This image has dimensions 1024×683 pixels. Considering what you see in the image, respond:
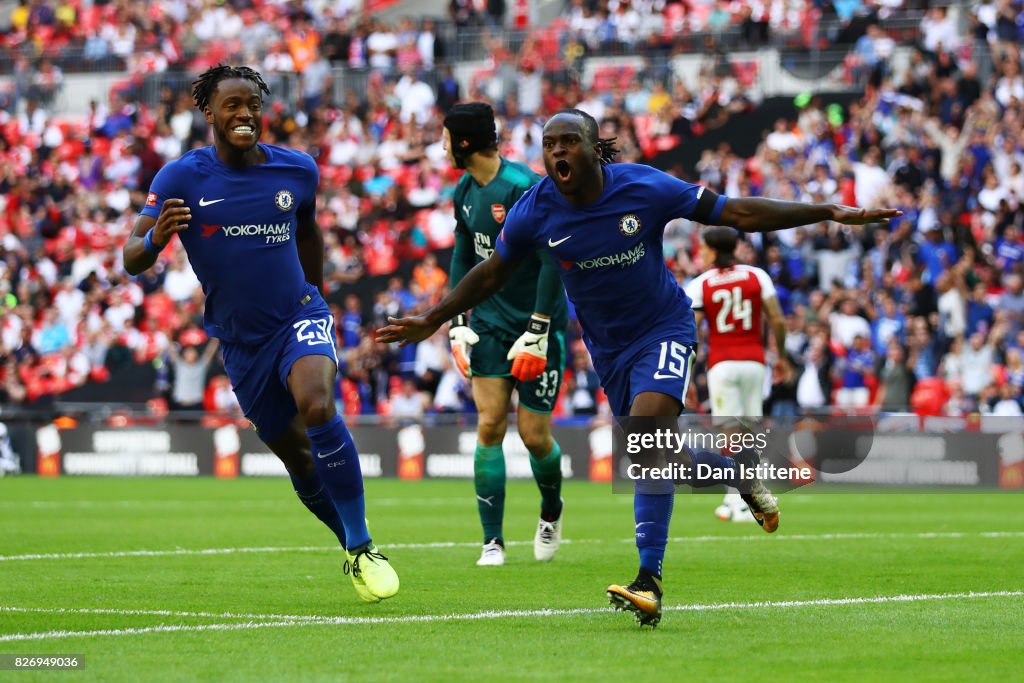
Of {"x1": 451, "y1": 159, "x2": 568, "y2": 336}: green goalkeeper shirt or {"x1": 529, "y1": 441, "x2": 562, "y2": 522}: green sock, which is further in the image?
{"x1": 529, "y1": 441, "x2": 562, "y2": 522}: green sock

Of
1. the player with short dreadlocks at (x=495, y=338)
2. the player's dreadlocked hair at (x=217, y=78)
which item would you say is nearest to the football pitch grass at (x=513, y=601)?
the player with short dreadlocks at (x=495, y=338)

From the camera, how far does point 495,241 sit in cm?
1127

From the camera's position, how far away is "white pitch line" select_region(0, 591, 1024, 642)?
25.2 ft

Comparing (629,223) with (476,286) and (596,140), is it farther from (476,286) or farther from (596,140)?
(476,286)

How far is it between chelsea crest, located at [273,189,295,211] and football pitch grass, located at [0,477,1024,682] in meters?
2.09

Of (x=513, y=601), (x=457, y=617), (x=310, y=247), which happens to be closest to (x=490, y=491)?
(x=513, y=601)

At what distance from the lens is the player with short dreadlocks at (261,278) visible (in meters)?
8.98

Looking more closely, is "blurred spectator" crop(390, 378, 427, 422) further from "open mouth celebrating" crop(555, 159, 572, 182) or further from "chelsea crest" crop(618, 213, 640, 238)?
"open mouth celebrating" crop(555, 159, 572, 182)

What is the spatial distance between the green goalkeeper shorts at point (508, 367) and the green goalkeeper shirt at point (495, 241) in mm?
78

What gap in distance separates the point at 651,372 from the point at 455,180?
21890 mm

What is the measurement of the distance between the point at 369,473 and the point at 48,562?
13.8 metres

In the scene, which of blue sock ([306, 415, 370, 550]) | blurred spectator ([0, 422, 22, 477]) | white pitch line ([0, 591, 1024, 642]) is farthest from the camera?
blurred spectator ([0, 422, 22, 477])

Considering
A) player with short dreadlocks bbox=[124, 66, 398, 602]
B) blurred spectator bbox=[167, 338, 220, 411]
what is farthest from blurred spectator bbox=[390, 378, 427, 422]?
player with short dreadlocks bbox=[124, 66, 398, 602]

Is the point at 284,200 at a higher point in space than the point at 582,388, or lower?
higher
